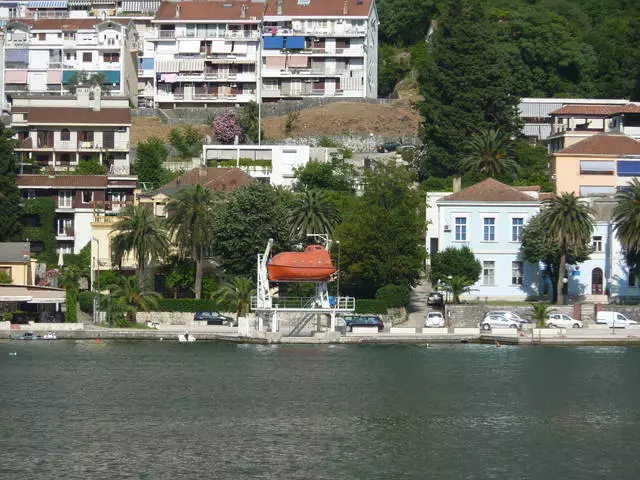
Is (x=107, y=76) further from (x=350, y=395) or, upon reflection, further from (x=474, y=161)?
(x=350, y=395)

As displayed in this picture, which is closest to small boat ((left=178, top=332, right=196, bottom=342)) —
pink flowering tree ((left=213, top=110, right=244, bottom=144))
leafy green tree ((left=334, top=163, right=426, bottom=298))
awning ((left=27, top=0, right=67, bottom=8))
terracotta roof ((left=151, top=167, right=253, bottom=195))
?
leafy green tree ((left=334, top=163, right=426, bottom=298))

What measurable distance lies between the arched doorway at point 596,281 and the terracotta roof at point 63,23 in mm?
69214

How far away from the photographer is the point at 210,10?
158125 mm

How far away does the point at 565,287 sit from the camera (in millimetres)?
106188

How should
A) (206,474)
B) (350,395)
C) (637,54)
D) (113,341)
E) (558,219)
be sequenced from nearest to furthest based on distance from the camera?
(206,474) < (350,395) < (113,341) < (558,219) < (637,54)

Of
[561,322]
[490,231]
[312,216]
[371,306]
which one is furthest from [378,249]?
[561,322]

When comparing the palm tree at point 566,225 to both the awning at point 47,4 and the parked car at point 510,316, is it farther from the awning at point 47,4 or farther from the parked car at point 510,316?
the awning at point 47,4

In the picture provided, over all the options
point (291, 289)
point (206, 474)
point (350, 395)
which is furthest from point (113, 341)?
point (206, 474)

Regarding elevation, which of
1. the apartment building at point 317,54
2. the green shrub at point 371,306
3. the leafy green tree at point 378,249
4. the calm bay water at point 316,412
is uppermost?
the apartment building at point 317,54

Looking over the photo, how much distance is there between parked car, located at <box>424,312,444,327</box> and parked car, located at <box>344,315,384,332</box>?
2808 mm

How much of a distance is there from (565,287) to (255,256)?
2070 centimetres

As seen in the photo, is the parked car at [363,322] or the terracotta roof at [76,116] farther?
the terracotta roof at [76,116]

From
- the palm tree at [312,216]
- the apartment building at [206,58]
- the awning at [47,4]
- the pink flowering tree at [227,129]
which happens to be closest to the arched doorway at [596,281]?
the palm tree at [312,216]

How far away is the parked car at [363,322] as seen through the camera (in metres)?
95.9
